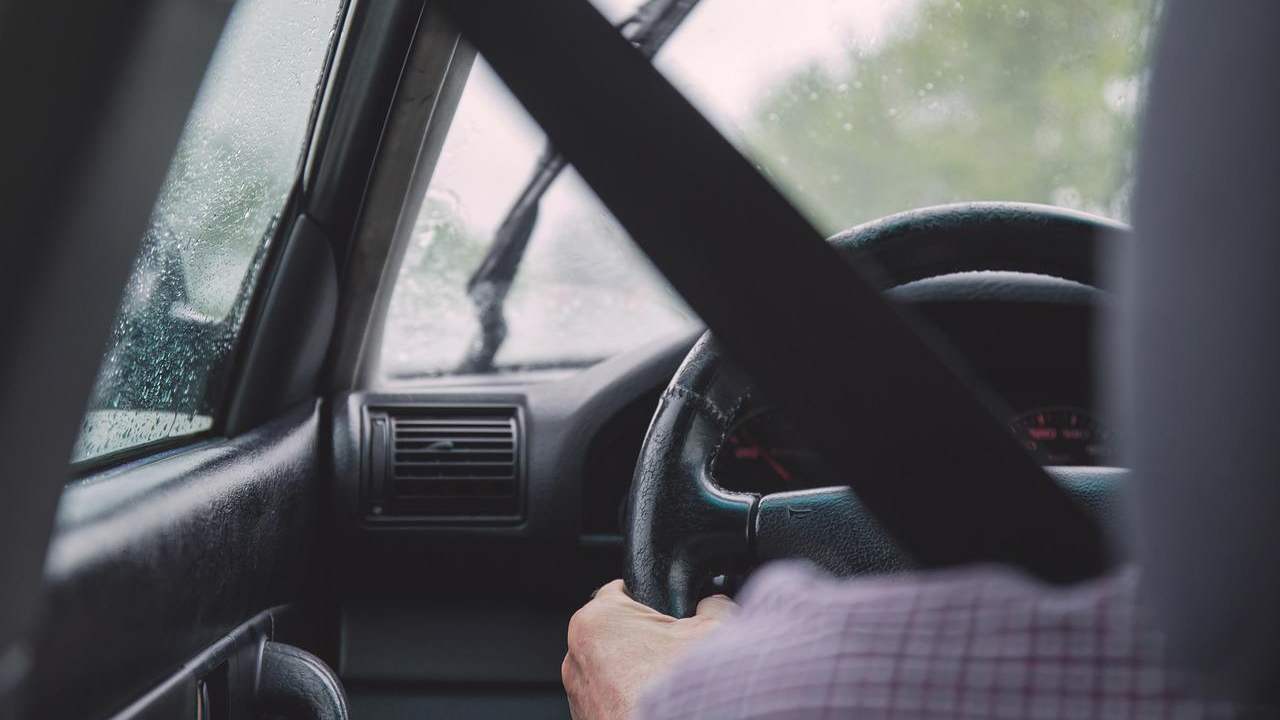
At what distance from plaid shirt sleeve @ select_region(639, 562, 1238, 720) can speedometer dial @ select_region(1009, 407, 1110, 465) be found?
5.64 feet

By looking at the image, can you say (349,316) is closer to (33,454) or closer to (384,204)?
(384,204)

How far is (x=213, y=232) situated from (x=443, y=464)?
107 centimetres

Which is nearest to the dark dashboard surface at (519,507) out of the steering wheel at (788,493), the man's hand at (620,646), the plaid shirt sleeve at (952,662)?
the steering wheel at (788,493)

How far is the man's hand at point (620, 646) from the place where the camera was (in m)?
1.21

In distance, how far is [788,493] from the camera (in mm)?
1508

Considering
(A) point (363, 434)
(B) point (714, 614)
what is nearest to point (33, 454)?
(B) point (714, 614)

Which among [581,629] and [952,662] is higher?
[952,662]

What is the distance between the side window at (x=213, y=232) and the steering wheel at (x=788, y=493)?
0.65 m

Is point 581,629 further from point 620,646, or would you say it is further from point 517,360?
point 517,360

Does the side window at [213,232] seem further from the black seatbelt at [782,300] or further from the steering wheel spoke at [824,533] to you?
the steering wheel spoke at [824,533]

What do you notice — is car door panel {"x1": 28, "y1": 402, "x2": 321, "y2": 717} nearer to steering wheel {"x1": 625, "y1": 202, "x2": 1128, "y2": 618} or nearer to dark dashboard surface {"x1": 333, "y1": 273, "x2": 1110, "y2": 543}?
steering wheel {"x1": 625, "y1": 202, "x2": 1128, "y2": 618}

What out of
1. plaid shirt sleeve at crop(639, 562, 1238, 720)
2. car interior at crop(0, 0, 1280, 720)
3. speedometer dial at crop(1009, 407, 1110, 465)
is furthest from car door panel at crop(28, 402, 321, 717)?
speedometer dial at crop(1009, 407, 1110, 465)

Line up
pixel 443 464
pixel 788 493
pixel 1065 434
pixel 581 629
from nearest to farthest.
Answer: pixel 581 629 < pixel 788 493 < pixel 1065 434 < pixel 443 464

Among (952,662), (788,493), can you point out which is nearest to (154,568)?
(788,493)
